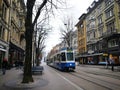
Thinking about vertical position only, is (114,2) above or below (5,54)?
above

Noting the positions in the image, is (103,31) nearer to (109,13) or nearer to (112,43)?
(109,13)

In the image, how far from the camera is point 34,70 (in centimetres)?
2011

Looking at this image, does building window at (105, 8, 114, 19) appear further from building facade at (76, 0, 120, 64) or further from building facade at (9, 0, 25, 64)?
building facade at (9, 0, 25, 64)

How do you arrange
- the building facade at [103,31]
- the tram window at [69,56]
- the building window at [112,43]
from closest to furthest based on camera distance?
1. the tram window at [69,56]
2. the building facade at [103,31]
3. the building window at [112,43]

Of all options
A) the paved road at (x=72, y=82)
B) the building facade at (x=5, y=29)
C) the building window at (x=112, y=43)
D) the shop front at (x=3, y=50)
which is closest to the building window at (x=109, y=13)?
the building window at (x=112, y=43)

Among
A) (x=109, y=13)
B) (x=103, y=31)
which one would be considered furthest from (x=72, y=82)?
(x=103, y=31)

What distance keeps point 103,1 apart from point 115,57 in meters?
15.9

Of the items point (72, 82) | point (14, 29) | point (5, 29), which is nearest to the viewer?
point (72, 82)

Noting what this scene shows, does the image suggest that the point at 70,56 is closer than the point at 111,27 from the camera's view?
Yes

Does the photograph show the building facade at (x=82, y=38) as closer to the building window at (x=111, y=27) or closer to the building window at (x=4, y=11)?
the building window at (x=111, y=27)

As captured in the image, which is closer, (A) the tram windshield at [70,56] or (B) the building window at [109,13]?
(A) the tram windshield at [70,56]

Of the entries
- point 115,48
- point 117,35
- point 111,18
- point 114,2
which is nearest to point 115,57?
point 115,48

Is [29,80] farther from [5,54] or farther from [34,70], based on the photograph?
[5,54]

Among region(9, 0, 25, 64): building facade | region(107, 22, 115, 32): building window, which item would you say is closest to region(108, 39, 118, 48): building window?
region(107, 22, 115, 32): building window
